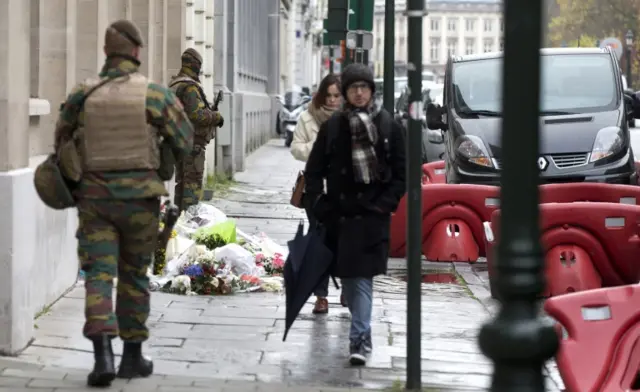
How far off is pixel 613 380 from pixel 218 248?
16.1ft

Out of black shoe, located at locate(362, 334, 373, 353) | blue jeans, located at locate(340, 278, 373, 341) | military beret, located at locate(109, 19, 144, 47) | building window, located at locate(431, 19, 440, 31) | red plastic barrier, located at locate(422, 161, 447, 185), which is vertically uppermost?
building window, located at locate(431, 19, 440, 31)

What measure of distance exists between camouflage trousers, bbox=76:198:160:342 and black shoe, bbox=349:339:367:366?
1.29 m

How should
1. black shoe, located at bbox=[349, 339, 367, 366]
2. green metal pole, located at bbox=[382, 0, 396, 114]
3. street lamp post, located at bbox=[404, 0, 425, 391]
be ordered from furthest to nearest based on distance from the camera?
green metal pole, located at bbox=[382, 0, 396, 114] < black shoe, located at bbox=[349, 339, 367, 366] < street lamp post, located at bbox=[404, 0, 425, 391]

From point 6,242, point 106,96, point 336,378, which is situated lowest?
point 336,378

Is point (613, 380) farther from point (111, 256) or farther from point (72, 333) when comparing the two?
point (72, 333)

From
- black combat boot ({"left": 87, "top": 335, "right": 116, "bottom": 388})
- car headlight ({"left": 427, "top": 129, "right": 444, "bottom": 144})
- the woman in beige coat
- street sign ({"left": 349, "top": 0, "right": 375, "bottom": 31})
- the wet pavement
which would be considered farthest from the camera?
car headlight ({"left": 427, "top": 129, "right": 444, "bottom": 144})

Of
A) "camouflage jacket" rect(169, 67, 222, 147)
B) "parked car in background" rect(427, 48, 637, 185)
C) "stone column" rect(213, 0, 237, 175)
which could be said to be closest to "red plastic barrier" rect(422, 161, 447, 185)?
"parked car in background" rect(427, 48, 637, 185)

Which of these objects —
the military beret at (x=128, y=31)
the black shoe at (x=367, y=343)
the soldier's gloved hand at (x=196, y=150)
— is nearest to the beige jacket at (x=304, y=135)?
the black shoe at (x=367, y=343)

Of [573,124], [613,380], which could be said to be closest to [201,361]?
[613,380]

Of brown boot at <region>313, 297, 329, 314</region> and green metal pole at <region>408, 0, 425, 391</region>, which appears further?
brown boot at <region>313, 297, 329, 314</region>

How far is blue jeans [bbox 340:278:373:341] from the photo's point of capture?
324 inches

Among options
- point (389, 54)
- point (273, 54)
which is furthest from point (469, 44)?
point (389, 54)

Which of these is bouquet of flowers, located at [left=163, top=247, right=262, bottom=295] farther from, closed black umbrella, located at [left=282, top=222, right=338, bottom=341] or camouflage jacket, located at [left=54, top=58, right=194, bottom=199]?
camouflage jacket, located at [left=54, top=58, right=194, bottom=199]

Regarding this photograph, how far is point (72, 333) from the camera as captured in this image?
877cm
